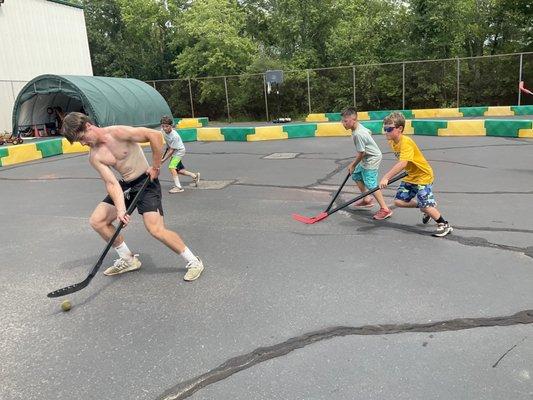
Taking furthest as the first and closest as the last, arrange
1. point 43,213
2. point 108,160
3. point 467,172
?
point 467,172, point 43,213, point 108,160

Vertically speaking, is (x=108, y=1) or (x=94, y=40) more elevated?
(x=108, y=1)

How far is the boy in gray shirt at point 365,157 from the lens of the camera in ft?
20.0

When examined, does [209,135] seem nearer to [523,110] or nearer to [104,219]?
[523,110]

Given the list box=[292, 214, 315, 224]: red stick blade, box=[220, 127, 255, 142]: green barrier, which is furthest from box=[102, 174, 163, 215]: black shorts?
box=[220, 127, 255, 142]: green barrier

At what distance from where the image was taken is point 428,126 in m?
14.3

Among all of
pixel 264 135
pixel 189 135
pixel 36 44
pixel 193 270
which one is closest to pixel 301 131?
pixel 264 135

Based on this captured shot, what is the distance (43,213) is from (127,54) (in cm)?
3562

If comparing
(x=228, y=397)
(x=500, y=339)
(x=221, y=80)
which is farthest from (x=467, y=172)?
(x=221, y=80)

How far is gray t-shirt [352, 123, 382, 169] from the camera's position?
615 cm

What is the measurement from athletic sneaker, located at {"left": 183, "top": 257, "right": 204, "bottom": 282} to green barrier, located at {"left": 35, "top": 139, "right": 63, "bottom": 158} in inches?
463

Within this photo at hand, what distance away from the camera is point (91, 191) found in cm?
887

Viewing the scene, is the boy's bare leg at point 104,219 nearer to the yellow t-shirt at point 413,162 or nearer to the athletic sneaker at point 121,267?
the athletic sneaker at point 121,267

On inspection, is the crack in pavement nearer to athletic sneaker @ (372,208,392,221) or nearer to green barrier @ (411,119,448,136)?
athletic sneaker @ (372,208,392,221)

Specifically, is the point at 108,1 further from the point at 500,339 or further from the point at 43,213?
the point at 500,339
